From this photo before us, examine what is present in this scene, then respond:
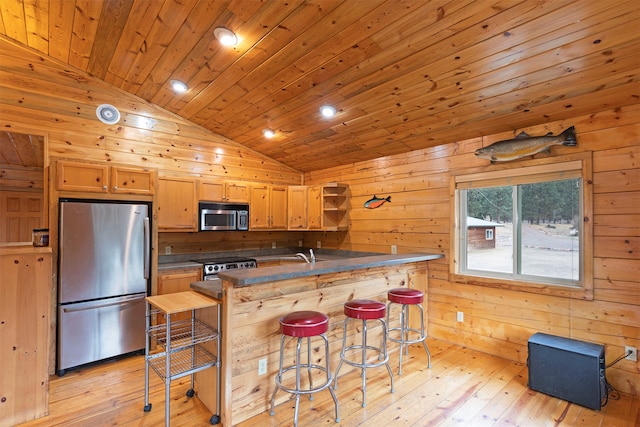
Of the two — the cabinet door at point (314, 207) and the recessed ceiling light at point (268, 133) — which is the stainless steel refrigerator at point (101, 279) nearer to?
the recessed ceiling light at point (268, 133)

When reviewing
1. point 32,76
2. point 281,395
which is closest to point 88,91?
point 32,76

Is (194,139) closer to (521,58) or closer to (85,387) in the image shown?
(85,387)

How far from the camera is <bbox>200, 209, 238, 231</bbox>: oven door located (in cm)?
434

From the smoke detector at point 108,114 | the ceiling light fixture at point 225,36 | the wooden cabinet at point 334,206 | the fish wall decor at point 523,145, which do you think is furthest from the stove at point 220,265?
the fish wall decor at point 523,145

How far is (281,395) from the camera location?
2.55m

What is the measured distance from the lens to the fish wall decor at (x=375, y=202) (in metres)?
4.45

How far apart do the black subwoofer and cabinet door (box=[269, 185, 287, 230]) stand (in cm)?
351

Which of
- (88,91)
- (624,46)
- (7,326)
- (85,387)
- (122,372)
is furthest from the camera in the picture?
(88,91)

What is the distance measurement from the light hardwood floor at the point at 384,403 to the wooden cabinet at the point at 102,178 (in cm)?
178

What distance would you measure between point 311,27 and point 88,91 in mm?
3004

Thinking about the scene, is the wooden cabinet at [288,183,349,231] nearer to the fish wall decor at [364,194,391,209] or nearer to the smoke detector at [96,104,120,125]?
the fish wall decor at [364,194,391,209]

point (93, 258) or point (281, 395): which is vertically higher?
point (93, 258)

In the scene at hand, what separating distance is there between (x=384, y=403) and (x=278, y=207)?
3.22 meters

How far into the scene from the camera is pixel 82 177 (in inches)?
124
